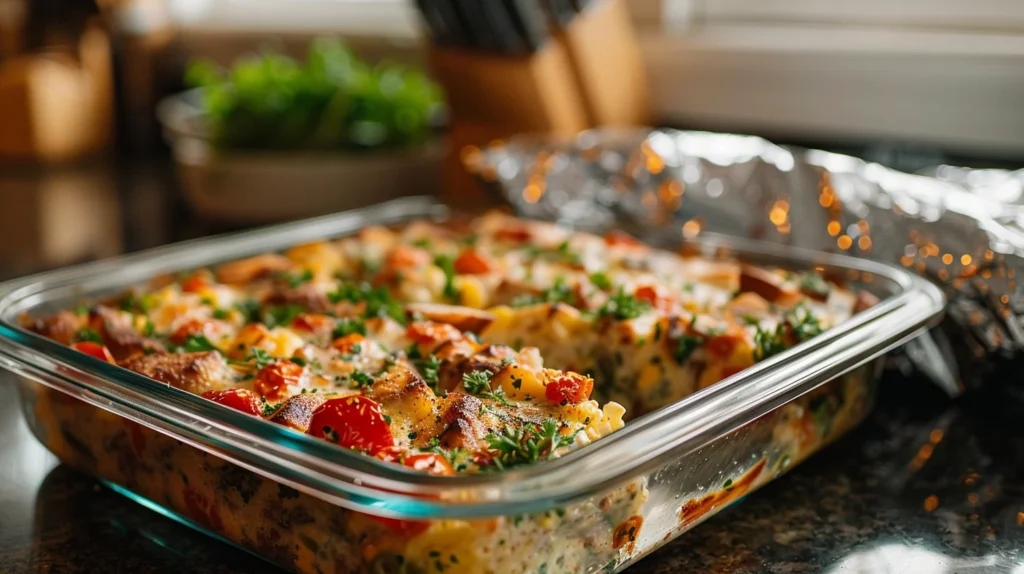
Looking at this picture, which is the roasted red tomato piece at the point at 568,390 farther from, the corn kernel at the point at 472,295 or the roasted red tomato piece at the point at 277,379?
the corn kernel at the point at 472,295

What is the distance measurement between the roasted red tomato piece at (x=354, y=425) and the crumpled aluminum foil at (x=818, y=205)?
0.77 metres

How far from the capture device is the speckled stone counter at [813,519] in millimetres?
1021

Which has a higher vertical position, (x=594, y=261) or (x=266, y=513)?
(x=266, y=513)


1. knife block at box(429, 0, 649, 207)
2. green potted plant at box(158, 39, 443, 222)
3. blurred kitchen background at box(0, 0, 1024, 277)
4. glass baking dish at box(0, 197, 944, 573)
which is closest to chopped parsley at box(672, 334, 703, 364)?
glass baking dish at box(0, 197, 944, 573)

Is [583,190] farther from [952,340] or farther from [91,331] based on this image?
[91,331]

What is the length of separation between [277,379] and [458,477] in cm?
37

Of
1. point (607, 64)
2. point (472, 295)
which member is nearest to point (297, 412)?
point (472, 295)

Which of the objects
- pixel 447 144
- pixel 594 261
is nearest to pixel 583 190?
pixel 594 261

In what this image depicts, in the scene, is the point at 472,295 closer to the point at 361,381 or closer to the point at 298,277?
the point at 298,277

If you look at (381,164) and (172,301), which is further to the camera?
(381,164)

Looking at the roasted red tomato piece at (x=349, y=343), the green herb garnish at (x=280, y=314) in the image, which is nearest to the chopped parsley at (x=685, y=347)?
the roasted red tomato piece at (x=349, y=343)

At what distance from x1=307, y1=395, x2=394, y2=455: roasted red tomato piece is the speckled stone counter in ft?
0.52

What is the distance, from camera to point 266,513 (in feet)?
3.04

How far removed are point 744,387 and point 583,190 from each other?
0.94 meters
